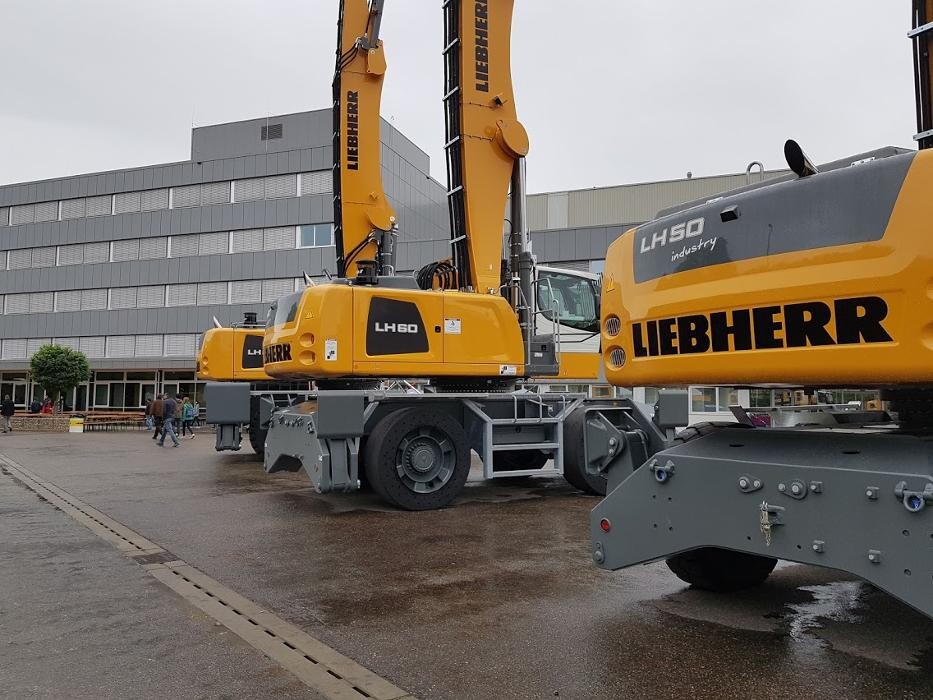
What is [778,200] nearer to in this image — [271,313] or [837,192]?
[837,192]

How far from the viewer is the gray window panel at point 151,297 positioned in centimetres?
4284

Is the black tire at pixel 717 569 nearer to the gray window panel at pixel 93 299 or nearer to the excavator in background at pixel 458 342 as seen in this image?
the excavator in background at pixel 458 342

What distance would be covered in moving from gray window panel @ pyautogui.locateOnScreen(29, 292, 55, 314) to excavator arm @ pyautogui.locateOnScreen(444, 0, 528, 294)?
43130 millimetres

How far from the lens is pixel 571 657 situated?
13.1 feet

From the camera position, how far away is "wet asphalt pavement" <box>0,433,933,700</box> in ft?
12.1

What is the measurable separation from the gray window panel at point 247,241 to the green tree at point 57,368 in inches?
380

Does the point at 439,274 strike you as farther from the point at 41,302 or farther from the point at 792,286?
the point at 41,302

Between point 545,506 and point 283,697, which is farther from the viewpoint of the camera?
point 545,506

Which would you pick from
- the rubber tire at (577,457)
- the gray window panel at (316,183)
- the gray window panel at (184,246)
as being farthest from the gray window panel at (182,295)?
the rubber tire at (577,457)

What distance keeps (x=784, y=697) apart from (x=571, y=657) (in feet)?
3.39

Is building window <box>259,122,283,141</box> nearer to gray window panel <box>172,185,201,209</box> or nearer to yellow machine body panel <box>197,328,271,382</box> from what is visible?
gray window panel <box>172,185,201,209</box>

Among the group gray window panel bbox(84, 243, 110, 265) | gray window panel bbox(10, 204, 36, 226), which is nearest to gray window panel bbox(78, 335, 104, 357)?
gray window panel bbox(84, 243, 110, 265)

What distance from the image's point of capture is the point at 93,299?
44594 mm

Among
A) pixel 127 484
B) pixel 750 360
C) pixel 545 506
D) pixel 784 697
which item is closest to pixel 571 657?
pixel 784 697
